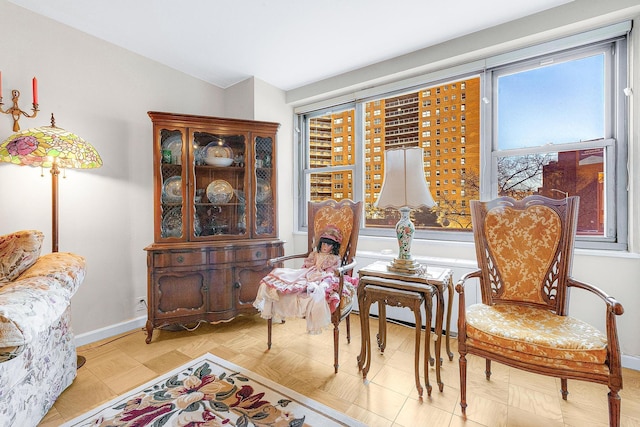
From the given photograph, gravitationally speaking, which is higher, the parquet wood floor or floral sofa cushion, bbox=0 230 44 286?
floral sofa cushion, bbox=0 230 44 286

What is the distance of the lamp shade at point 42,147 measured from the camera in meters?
1.70

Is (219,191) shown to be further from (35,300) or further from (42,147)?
(35,300)

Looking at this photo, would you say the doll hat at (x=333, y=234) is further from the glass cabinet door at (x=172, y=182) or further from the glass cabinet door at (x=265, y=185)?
the glass cabinet door at (x=172, y=182)

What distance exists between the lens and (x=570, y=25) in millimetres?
1928

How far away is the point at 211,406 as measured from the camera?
1561mm

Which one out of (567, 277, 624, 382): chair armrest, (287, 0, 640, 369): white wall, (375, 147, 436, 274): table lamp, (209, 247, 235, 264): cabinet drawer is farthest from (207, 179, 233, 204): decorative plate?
(567, 277, 624, 382): chair armrest

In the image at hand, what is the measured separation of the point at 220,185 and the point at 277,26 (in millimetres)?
1422

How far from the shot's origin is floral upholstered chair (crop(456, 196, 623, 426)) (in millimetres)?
1215

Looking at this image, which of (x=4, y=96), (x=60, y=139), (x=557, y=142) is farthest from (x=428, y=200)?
(x=4, y=96)

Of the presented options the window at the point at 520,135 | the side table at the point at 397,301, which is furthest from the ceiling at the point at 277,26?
the side table at the point at 397,301

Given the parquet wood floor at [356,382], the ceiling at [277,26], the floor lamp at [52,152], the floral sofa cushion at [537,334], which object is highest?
the ceiling at [277,26]

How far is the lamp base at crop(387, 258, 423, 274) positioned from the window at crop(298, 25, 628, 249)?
0.96 m

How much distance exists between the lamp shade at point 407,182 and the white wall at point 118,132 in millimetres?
950

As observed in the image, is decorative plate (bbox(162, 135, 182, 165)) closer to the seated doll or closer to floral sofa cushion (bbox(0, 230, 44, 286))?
floral sofa cushion (bbox(0, 230, 44, 286))
